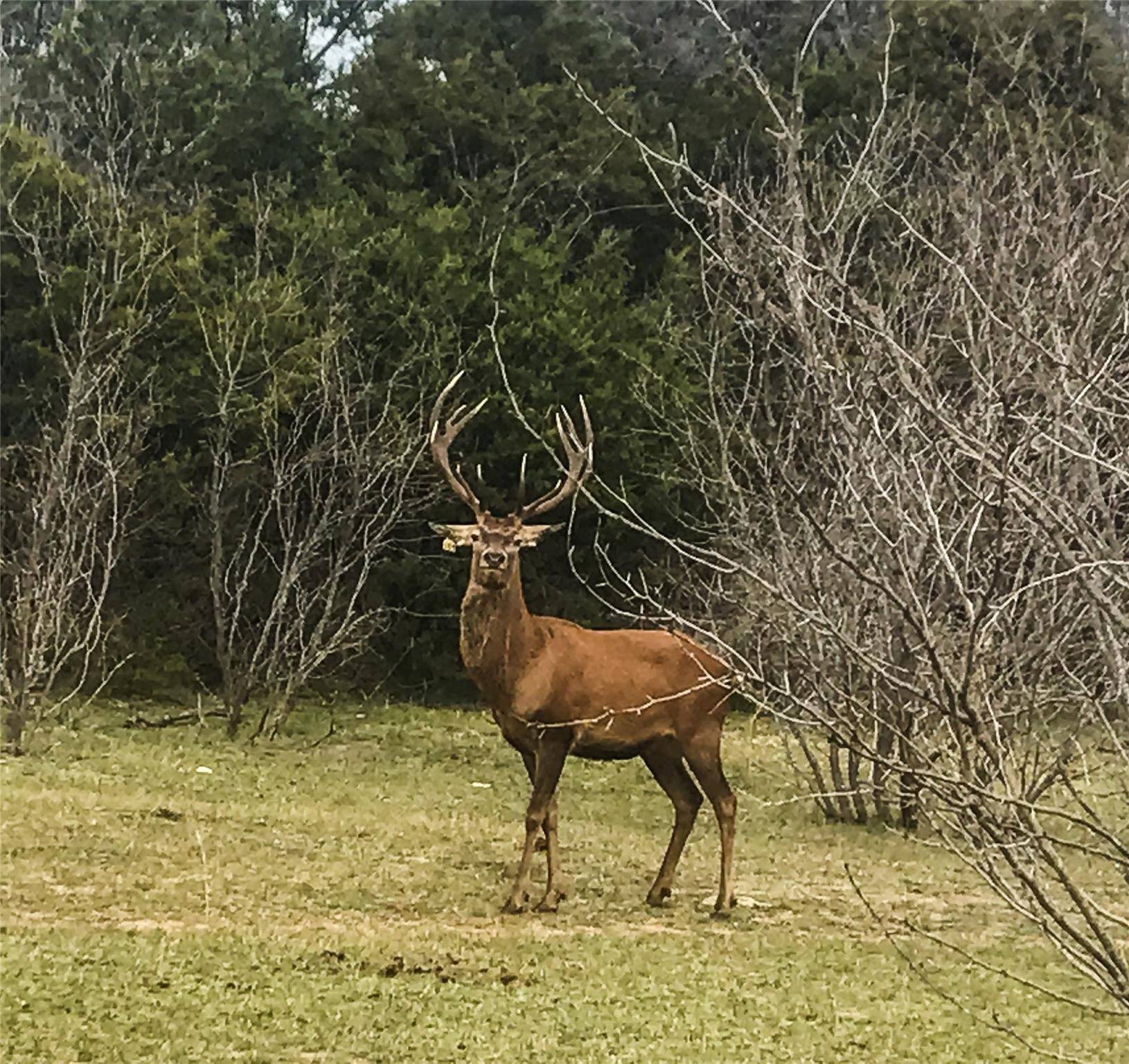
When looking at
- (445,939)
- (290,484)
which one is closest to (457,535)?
(445,939)

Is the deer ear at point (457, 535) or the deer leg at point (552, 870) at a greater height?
the deer ear at point (457, 535)

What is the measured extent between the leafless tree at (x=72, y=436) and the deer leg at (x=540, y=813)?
472 cm

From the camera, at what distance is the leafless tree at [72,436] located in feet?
38.1

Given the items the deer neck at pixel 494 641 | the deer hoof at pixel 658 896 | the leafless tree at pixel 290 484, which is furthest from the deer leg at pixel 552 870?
the leafless tree at pixel 290 484

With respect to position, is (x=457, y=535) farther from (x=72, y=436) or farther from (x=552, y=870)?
(x=72, y=436)

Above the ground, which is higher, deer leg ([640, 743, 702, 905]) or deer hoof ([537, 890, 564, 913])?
deer leg ([640, 743, 702, 905])

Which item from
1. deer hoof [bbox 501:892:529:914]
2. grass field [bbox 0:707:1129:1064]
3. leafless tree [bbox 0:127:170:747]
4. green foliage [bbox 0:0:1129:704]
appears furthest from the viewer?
green foliage [bbox 0:0:1129:704]

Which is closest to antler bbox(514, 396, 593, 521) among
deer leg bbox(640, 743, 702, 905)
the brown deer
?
the brown deer

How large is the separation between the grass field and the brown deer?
36 centimetres

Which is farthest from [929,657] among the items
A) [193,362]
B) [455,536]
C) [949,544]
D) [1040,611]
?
[193,362]

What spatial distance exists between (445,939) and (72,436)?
6.15 m

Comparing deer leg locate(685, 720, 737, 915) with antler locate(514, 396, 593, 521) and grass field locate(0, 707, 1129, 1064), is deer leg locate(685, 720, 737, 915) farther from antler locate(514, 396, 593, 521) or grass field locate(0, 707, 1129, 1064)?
antler locate(514, 396, 593, 521)

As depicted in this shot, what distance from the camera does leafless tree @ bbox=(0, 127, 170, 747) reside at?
11602mm

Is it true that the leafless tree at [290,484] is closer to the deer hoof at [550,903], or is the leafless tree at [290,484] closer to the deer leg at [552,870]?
the deer leg at [552,870]
